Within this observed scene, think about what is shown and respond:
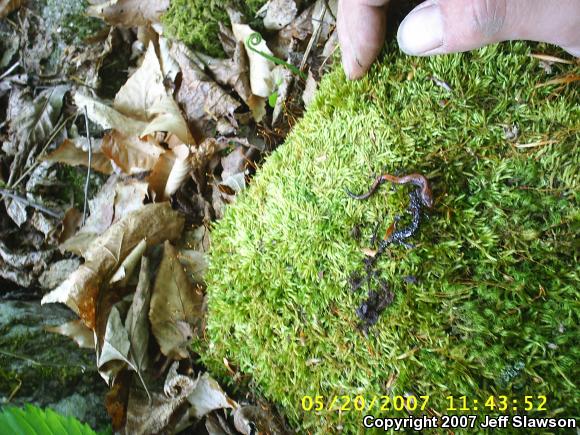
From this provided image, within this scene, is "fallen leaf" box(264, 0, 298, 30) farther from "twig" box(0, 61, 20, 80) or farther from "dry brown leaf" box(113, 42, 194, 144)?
"twig" box(0, 61, 20, 80)

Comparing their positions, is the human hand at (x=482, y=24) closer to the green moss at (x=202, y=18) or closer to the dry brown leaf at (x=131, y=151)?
the green moss at (x=202, y=18)

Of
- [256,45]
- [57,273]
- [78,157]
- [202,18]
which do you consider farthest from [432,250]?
[78,157]

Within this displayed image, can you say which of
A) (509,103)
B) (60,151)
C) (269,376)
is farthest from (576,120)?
(60,151)

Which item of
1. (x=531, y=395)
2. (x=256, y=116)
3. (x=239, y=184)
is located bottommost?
(x=531, y=395)

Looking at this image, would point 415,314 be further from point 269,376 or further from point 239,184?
point 239,184

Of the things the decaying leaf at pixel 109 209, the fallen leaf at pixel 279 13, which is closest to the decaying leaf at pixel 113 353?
the decaying leaf at pixel 109 209
